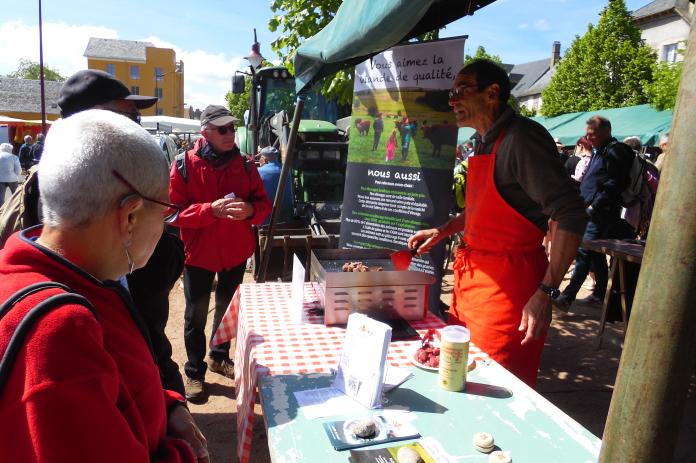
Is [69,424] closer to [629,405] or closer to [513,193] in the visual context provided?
[629,405]

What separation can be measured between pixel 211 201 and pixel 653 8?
4176 centimetres

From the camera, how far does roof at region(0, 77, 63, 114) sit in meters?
46.4

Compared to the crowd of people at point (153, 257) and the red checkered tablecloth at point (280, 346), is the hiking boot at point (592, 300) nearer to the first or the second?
the crowd of people at point (153, 257)

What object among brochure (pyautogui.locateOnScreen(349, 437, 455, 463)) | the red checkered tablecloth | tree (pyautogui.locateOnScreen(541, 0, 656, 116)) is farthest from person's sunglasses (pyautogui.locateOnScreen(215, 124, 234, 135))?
tree (pyautogui.locateOnScreen(541, 0, 656, 116))

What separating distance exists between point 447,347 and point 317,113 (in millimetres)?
8336

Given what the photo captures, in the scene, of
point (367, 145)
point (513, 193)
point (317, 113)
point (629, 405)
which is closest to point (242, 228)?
point (367, 145)

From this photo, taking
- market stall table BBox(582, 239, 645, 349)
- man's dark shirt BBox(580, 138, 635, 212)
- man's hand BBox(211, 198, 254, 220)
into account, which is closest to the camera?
man's hand BBox(211, 198, 254, 220)

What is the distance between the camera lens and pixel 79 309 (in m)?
0.86

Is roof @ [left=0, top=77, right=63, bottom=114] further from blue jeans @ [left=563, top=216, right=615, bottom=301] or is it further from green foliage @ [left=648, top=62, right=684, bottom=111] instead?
blue jeans @ [left=563, top=216, right=615, bottom=301]

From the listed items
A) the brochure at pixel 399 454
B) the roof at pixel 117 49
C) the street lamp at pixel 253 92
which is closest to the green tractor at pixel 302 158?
the street lamp at pixel 253 92

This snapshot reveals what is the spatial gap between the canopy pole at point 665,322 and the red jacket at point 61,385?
0.83 meters

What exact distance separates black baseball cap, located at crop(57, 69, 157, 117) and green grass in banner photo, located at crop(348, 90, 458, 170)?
1938 millimetres

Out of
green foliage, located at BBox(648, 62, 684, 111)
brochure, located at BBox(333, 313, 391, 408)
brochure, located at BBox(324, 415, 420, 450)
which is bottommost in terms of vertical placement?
brochure, located at BBox(324, 415, 420, 450)

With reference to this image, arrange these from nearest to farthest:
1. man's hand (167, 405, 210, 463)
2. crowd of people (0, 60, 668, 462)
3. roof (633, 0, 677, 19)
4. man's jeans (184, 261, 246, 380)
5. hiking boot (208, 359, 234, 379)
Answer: crowd of people (0, 60, 668, 462)
man's hand (167, 405, 210, 463)
man's jeans (184, 261, 246, 380)
hiking boot (208, 359, 234, 379)
roof (633, 0, 677, 19)
